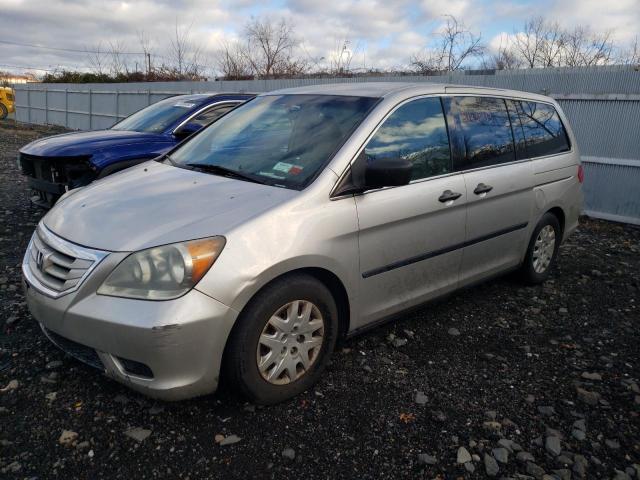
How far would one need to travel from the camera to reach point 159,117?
6.79 metres

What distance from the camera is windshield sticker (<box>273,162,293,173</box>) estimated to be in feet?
9.99

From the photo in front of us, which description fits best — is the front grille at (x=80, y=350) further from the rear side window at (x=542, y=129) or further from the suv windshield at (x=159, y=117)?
→ the suv windshield at (x=159, y=117)

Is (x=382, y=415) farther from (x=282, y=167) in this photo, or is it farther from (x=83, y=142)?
(x=83, y=142)

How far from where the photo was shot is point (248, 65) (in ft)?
69.6

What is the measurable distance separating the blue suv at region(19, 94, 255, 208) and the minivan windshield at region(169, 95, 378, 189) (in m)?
2.02

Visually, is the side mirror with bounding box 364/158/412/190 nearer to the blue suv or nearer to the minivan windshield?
the minivan windshield

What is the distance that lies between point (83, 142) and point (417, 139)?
4024mm

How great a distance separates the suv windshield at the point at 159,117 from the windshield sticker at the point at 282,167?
3.76m

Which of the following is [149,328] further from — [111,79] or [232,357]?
[111,79]

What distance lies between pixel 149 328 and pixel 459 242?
2210 millimetres

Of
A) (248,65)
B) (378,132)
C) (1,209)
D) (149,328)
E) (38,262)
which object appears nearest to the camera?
(149,328)

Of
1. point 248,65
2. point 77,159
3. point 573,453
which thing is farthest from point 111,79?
point 573,453

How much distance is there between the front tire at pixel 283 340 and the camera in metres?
2.53

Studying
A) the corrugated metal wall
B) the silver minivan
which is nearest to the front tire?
the silver minivan
